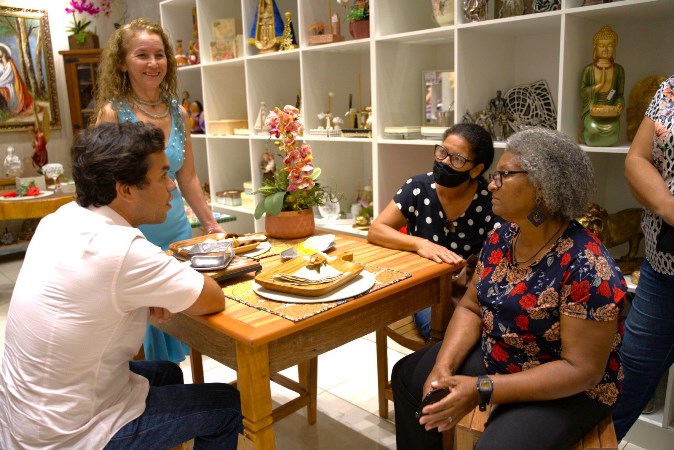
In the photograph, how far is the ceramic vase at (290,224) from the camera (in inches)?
80.2

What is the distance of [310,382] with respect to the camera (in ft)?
7.61

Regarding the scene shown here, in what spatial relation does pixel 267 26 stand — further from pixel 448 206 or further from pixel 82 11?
pixel 82 11

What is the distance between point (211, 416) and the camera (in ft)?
4.85

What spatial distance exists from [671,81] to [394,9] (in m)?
1.53

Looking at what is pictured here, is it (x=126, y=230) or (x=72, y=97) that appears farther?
(x=72, y=97)

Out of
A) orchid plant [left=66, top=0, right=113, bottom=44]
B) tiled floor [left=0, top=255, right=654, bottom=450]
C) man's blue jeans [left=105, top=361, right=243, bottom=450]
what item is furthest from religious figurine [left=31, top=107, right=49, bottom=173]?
man's blue jeans [left=105, top=361, right=243, bottom=450]

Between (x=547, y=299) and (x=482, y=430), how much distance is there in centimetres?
36

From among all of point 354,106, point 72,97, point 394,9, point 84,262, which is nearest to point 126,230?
point 84,262

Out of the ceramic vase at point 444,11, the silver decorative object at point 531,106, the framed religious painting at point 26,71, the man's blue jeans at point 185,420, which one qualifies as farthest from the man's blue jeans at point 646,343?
the framed religious painting at point 26,71

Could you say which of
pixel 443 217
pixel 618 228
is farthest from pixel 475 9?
pixel 618 228

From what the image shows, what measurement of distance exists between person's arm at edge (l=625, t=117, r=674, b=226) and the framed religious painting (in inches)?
202

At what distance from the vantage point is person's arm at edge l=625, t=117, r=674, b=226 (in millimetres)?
1578

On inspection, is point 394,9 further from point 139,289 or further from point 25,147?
point 25,147

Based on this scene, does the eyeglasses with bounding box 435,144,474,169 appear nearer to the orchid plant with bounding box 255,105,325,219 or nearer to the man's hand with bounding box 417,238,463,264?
the man's hand with bounding box 417,238,463,264
